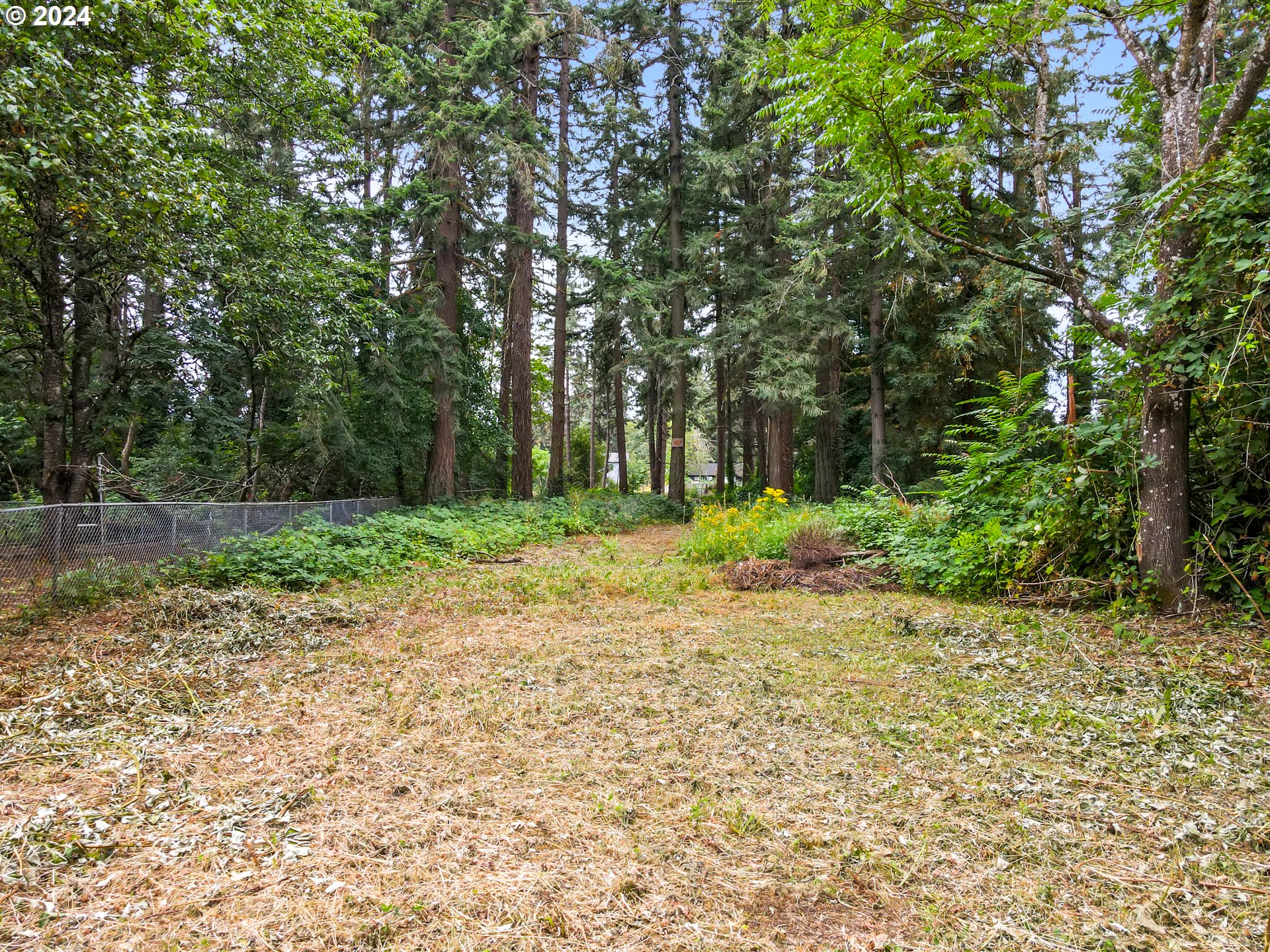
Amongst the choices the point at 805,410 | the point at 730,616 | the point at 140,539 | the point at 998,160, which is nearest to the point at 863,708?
the point at 730,616

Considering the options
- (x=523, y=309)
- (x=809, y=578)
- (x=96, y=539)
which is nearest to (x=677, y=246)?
(x=523, y=309)

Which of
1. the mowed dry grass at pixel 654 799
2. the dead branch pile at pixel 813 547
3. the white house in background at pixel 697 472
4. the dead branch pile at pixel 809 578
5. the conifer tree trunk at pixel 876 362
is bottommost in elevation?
the mowed dry grass at pixel 654 799

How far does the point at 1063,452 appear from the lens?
5.41m

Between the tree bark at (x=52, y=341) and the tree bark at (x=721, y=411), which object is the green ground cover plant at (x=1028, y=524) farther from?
the tree bark at (x=721, y=411)

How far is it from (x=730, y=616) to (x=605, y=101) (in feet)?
48.5

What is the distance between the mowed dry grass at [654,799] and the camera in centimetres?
180

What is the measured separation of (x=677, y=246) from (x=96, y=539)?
14122 millimetres

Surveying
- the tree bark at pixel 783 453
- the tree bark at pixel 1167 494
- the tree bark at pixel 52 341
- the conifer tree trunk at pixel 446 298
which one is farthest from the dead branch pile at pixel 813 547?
the tree bark at pixel 52 341

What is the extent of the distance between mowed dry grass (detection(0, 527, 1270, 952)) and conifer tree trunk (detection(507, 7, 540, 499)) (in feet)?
31.8

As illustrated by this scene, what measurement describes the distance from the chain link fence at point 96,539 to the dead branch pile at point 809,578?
237 inches

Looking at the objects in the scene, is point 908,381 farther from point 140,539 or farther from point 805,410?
point 140,539

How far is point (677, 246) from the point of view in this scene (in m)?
16.0

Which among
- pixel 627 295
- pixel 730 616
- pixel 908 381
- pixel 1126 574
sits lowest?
pixel 730 616

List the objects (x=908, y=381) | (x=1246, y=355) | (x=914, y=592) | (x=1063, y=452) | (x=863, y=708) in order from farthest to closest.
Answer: (x=908, y=381) < (x=914, y=592) < (x=1063, y=452) < (x=1246, y=355) < (x=863, y=708)
